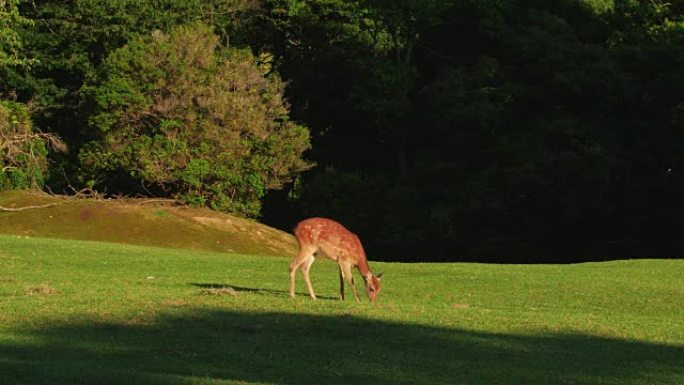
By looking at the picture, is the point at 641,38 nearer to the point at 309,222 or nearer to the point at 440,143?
the point at 440,143

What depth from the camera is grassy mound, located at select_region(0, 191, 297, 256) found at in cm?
4644

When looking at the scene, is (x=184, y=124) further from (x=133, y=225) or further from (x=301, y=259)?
(x=301, y=259)

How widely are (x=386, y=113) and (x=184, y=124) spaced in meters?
13.2

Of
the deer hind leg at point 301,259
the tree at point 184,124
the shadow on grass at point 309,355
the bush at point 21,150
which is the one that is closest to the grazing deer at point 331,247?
the deer hind leg at point 301,259

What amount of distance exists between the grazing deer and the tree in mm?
29955

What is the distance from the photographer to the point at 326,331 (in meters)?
18.2

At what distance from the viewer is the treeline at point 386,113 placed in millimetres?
53375

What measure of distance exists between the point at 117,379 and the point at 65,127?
47947 mm

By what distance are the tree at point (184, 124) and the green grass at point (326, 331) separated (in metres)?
23.1

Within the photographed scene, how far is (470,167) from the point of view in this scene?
61.0 m

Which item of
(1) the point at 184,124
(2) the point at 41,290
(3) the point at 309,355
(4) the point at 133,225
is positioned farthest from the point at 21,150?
(3) the point at 309,355

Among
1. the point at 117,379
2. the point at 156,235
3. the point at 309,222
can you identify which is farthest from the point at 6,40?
the point at 117,379

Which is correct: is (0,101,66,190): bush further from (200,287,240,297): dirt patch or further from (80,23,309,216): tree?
(200,287,240,297): dirt patch

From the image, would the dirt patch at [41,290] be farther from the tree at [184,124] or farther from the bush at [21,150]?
the tree at [184,124]
